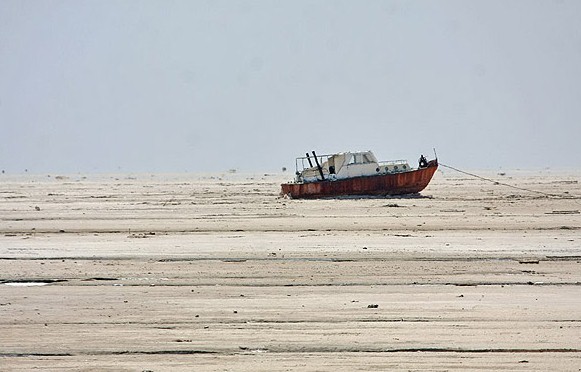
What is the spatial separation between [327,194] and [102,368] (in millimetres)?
36277

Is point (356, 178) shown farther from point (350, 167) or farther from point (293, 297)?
point (293, 297)

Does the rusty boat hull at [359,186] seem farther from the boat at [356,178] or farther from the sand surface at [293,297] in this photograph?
the sand surface at [293,297]

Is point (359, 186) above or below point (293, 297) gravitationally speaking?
above

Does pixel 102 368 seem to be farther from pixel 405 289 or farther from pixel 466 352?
pixel 405 289

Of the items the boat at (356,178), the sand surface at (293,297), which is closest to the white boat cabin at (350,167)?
the boat at (356,178)

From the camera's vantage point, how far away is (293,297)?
14164mm

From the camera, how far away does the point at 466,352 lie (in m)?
10.2

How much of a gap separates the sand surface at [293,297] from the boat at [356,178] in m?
16.9

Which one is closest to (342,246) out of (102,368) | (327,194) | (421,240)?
(421,240)

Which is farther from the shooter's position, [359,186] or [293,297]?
[359,186]

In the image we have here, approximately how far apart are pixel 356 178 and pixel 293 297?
31.9 metres

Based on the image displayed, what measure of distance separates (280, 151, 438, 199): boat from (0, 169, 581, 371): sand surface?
16.9 m

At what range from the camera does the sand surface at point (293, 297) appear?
10211mm

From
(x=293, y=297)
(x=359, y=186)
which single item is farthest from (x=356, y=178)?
(x=293, y=297)
